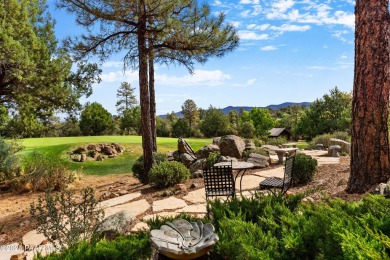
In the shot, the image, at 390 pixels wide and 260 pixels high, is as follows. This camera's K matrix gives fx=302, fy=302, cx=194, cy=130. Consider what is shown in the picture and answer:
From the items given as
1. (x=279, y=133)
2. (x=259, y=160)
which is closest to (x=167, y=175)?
(x=259, y=160)

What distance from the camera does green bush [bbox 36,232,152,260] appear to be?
181 cm

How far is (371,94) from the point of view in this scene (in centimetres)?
447

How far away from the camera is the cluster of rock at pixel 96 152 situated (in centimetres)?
1417

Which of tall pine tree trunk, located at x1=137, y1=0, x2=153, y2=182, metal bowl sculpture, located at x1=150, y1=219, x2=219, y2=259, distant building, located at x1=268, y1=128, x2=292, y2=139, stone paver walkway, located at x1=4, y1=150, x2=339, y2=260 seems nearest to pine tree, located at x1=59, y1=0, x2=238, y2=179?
tall pine tree trunk, located at x1=137, y1=0, x2=153, y2=182

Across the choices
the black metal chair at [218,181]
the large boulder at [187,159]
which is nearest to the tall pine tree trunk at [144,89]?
the large boulder at [187,159]

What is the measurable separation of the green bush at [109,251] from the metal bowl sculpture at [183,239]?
15 centimetres

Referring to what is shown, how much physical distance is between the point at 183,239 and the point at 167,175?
4600 mm

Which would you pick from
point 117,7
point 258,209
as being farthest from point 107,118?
point 258,209

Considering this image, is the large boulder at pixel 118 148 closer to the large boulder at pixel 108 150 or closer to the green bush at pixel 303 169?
the large boulder at pixel 108 150

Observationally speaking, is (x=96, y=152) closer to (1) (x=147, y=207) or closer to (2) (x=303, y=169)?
(1) (x=147, y=207)

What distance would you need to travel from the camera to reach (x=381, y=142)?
454 centimetres

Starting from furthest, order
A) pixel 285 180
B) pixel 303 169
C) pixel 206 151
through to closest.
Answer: pixel 206 151 < pixel 303 169 < pixel 285 180

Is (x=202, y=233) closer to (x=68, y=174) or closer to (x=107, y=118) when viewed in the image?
(x=68, y=174)

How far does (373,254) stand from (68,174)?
905 centimetres
